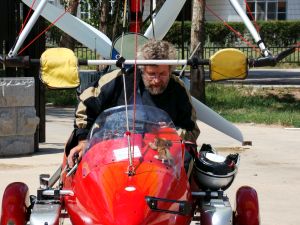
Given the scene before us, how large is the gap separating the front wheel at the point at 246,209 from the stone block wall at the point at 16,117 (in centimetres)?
627

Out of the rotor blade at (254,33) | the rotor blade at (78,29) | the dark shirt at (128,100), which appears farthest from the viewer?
the rotor blade at (78,29)

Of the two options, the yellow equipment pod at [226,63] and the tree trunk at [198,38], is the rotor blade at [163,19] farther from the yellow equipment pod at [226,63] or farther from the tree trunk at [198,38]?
the tree trunk at [198,38]

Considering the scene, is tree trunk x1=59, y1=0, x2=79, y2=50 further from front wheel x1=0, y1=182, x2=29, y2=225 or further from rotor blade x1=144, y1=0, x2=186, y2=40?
front wheel x1=0, y1=182, x2=29, y2=225

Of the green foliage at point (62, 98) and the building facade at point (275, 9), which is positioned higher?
the building facade at point (275, 9)

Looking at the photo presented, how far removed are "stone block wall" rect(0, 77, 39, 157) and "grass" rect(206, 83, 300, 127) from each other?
5359 millimetres

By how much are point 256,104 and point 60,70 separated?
46.0 feet

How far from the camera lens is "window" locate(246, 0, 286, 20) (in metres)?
47.7

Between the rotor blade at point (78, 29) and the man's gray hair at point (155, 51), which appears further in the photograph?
the rotor blade at point (78, 29)

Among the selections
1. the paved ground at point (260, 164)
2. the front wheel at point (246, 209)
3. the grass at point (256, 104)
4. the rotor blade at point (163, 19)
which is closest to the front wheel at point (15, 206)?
the front wheel at point (246, 209)

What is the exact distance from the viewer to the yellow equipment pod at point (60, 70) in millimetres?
5953

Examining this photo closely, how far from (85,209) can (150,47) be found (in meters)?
1.42

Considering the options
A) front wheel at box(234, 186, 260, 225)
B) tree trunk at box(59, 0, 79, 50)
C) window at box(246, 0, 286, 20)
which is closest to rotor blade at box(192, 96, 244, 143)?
front wheel at box(234, 186, 260, 225)

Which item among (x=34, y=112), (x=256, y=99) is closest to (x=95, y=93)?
(x=34, y=112)

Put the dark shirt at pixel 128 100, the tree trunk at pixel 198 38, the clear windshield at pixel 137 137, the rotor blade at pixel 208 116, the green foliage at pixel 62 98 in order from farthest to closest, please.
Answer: the green foliage at pixel 62 98 → the tree trunk at pixel 198 38 → the rotor blade at pixel 208 116 → the dark shirt at pixel 128 100 → the clear windshield at pixel 137 137
